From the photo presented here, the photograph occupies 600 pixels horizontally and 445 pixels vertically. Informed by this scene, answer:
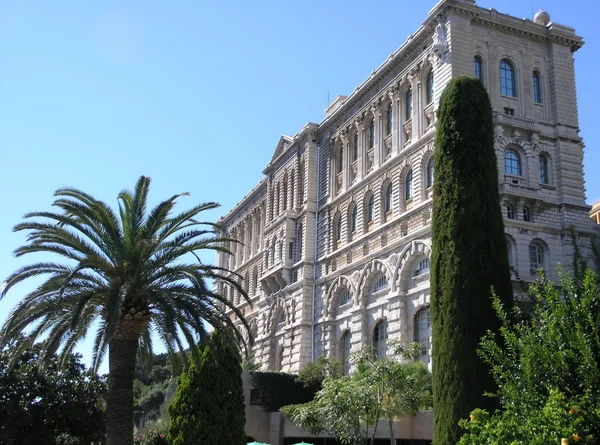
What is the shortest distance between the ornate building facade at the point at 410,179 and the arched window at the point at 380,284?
0.08 m

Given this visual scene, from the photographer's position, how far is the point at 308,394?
4059 centimetres

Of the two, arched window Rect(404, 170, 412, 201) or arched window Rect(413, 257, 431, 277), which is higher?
arched window Rect(404, 170, 412, 201)

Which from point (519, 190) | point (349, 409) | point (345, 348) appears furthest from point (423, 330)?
point (349, 409)

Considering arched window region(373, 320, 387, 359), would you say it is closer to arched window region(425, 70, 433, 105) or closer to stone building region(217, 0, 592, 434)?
stone building region(217, 0, 592, 434)

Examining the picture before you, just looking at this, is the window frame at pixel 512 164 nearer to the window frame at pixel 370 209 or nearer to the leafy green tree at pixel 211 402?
the window frame at pixel 370 209

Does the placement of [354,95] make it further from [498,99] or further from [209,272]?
[209,272]

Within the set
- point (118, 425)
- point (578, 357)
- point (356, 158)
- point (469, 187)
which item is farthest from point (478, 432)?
point (356, 158)

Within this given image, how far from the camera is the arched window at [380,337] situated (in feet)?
124

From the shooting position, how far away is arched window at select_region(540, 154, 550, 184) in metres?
35.2

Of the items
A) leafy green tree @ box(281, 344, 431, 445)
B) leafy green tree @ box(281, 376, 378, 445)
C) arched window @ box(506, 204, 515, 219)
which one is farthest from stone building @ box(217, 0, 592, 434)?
leafy green tree @ box(281, 376, 378, 445)

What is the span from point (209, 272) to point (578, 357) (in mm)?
11244

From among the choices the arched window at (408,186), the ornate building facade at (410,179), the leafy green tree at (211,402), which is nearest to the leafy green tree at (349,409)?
the leafy green tree at (211,402)

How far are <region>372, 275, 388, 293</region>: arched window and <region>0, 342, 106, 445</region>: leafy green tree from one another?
49.6 feet

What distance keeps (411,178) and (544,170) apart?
623 centimetres
